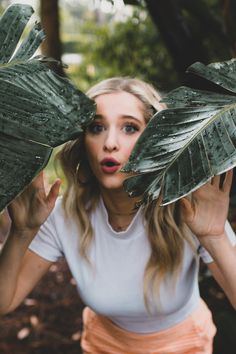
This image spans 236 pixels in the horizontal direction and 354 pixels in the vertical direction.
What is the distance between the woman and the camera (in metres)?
1.44

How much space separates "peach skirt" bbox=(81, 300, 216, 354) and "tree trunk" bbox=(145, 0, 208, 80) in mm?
1409

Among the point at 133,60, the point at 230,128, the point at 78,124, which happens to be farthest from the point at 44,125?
the point at 133,60

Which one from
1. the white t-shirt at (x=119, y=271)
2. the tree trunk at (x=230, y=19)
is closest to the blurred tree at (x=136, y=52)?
the tree trunk at (x=230, y=19)

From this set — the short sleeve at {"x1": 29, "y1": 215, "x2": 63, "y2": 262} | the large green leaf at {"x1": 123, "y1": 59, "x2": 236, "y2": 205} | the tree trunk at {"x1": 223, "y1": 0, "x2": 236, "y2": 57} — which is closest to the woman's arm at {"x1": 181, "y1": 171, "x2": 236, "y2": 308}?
the large green leaf at {"x1": 123, "y1": 59, "x2": 236, "y2": 205}

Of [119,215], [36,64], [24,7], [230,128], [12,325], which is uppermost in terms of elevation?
Answer: [24,7]

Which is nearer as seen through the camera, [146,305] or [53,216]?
[146,305]

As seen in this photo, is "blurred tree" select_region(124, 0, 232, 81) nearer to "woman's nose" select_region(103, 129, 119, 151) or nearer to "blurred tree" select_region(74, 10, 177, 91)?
"woman's nose" select_region(103, 129, 119, 151)

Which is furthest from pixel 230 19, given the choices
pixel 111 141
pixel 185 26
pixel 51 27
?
pixel 51 27

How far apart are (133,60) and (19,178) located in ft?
12.7

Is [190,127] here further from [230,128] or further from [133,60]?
[133,60]

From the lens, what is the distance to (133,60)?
4543mm

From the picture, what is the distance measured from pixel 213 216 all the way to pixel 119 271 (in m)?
0.46

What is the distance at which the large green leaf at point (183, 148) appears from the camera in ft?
3.11

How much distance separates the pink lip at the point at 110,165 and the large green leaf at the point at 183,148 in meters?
0.39
